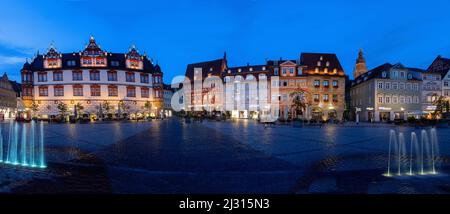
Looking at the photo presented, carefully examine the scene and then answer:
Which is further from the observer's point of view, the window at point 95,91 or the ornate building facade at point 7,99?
the ornate building facade at point 7,99

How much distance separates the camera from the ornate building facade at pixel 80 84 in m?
52.5

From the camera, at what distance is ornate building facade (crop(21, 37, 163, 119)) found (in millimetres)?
52469

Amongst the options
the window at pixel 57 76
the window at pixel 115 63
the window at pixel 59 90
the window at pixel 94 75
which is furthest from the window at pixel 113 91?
the window at pixel 57 76

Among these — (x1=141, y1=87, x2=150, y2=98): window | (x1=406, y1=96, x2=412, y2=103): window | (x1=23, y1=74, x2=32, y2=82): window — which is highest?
(x1=23, y1=74, x2=32, y2=82): window

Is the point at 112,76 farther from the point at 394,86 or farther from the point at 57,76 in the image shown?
the point at 394,86

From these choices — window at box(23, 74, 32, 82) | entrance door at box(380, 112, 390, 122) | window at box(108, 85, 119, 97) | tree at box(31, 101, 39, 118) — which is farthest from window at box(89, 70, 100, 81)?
entrance door at box(380, 112, 390, 122)

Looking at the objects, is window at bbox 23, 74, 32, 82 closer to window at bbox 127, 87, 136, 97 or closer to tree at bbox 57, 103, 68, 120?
tree at bbox 57, 103, 68, 120

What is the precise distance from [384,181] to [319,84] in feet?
162

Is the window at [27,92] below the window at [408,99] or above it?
above

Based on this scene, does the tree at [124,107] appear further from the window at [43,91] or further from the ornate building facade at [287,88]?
the ornate building facade at [287,88]

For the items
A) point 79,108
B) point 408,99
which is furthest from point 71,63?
point 408,99

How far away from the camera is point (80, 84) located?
172 feet

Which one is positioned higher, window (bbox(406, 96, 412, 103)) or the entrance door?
window (bbox(406, 96, 412, 103))

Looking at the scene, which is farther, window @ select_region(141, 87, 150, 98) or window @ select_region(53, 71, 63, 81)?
window @ select_region(141, 87, 150, 98)
